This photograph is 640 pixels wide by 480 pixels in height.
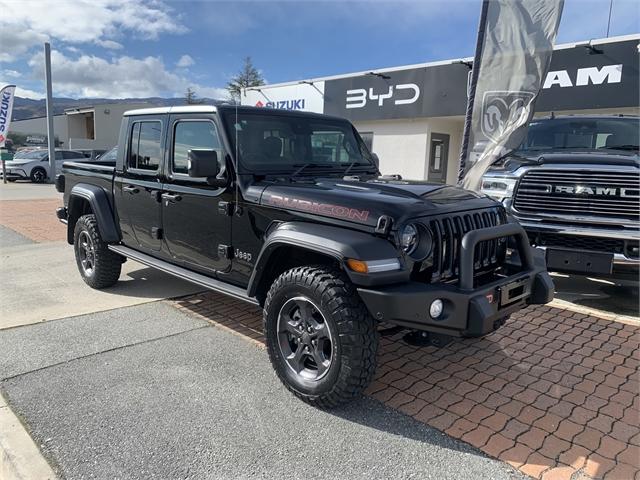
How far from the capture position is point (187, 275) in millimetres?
4129

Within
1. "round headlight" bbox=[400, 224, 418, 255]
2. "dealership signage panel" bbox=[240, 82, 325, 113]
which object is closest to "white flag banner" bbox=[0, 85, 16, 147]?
"dealership signage panel" bbox=[240, 82, 325, 113]

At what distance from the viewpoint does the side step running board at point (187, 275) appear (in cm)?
361

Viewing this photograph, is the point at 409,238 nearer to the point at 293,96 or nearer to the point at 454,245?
the point at 454,245

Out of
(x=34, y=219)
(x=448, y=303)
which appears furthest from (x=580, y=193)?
(x=34, y=219)

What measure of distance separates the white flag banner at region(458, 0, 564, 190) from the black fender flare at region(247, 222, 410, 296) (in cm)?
346

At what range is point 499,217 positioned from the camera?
3.55 metres

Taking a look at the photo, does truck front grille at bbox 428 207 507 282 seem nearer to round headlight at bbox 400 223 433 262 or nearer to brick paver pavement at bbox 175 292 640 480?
round headlight at bbox 400 223 433 262

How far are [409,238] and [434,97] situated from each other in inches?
444

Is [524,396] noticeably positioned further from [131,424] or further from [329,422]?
[131,424]

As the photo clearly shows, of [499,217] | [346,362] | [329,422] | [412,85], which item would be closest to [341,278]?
[346,362]

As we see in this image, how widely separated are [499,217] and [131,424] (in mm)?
2794

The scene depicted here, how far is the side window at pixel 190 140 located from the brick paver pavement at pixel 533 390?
148 cm

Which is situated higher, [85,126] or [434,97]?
[85,126]

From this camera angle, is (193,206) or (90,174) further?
(90,174)
